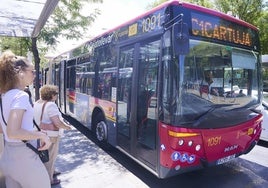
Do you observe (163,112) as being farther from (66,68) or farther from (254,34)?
(66,68)

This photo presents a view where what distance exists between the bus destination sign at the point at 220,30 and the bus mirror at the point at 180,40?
38 cm

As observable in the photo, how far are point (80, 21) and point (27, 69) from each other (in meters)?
10.1

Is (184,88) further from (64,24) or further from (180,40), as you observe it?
(64,24)

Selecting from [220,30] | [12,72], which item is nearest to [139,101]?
[220,30]

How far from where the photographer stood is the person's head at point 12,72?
242cm

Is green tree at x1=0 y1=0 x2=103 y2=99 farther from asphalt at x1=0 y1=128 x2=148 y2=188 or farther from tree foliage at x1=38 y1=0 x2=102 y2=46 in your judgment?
asphalt at x1=0 y1=128 x2=148 y2=188

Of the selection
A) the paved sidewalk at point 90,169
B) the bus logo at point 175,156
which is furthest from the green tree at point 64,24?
the bus logo at point 175,156

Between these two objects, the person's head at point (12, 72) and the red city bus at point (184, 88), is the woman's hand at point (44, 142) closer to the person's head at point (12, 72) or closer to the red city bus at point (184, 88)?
the person's head at point (12, 72)

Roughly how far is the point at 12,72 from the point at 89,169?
12.4ft

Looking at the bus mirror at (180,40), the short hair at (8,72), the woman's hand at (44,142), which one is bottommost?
the woman's hand at (44,142)

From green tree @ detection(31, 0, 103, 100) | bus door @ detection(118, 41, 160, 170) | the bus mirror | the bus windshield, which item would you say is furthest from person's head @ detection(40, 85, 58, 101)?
green tree @ detection(31, 0, 103, 100)

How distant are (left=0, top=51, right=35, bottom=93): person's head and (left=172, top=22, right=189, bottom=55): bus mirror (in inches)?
84.9

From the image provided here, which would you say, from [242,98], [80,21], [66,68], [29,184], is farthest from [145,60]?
[80,21]

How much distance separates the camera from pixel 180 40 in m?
3.94
